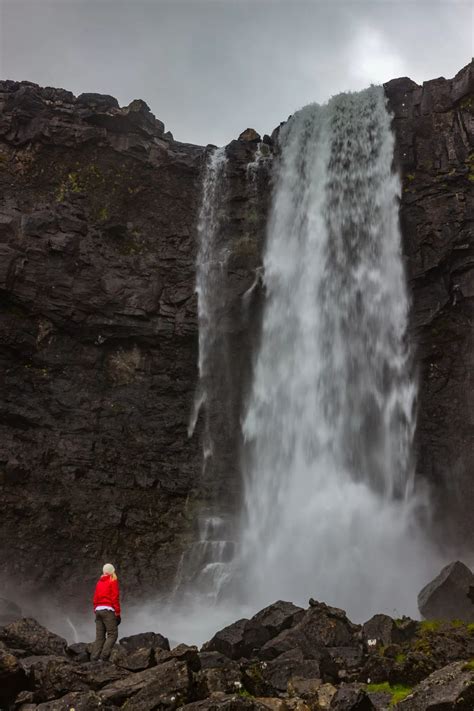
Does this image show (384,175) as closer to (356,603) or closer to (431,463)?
(431,463)

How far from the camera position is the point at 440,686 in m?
7.70

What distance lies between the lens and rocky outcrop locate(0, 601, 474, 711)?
8.04 meters

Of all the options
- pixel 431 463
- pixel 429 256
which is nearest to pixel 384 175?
pixel 429 256

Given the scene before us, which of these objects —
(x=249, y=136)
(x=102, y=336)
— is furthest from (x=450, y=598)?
(x=249, y=136)

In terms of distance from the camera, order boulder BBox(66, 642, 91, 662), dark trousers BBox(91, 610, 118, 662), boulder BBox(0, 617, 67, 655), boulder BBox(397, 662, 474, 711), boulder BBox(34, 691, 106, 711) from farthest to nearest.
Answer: boulder BBox(66, 642, 91, 662) → boulder BBox(0, 617, 67, 655) → dark trousers BBox(91, 610, 118, 662) → boulder BBox(34, 691, 106, 711) → boulder BBox(397, 662, 474, 711)

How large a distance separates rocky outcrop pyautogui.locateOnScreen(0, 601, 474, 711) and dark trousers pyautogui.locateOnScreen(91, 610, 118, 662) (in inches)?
10.5

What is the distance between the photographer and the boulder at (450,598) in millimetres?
15695

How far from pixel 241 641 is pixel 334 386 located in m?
13.1

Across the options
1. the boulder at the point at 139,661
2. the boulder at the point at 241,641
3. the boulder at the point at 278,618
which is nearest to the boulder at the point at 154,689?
the boulder at the point at 139,661

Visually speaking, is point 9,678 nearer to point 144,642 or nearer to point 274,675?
point 274,675

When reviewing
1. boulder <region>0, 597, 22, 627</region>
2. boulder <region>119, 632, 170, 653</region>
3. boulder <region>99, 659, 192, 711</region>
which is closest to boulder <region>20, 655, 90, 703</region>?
boulder <region>99, 659, 192, 711</region>

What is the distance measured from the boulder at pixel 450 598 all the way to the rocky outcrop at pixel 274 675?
1475 millimetres

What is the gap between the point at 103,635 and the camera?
1260 centimetres

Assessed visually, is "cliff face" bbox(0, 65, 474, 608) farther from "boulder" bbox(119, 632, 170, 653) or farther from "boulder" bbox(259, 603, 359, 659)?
"boulder" bbox(259, 603, 359, 659)
